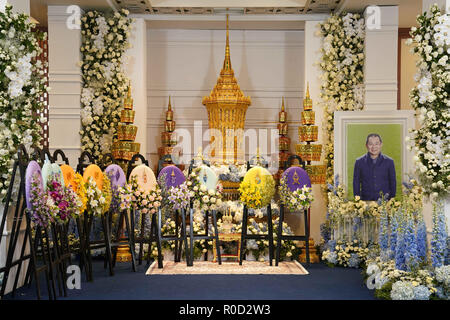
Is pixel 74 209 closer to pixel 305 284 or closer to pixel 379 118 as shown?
pixel 305 284

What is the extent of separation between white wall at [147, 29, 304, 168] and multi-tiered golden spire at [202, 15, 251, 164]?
2.82 ft

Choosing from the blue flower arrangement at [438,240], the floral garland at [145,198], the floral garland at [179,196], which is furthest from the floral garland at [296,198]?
the blue flower arrangement at [438,240]

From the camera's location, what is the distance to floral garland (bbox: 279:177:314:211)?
7.41m

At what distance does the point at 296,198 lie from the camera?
7.42 m

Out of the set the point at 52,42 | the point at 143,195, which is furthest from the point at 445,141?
the point at 52,42

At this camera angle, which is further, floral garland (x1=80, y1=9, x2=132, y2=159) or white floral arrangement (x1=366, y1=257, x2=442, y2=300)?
floral garland (x1=80, y1=9, x2=132, y2=159)

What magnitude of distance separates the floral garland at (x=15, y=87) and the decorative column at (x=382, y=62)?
18.2ft

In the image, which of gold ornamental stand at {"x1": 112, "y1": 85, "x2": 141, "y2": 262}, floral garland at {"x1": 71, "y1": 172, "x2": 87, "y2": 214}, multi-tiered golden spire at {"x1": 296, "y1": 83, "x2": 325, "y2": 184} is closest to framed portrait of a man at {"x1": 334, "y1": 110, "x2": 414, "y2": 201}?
multi-tiered golden spire at {"x1": 296, "y1": 83, "x2": 325, "y2": 184}

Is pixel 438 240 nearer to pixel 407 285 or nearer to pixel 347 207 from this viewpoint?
pixel 407 285

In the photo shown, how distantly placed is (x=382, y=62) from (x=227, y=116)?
2.82 metres

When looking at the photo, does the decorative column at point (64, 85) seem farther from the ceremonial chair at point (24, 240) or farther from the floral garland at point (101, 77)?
the ceremonial chair at point (24, 240)

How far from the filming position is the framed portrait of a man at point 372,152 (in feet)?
26.3

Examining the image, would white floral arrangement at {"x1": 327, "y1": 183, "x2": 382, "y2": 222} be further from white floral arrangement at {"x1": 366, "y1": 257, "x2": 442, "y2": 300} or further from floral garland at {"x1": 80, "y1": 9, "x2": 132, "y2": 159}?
floral garland at {"x1": 80, "y1": 9, "x2": 132, "y2": 159}

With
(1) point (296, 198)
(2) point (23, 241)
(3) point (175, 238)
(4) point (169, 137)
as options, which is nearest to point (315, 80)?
(4) point (169, 137)
